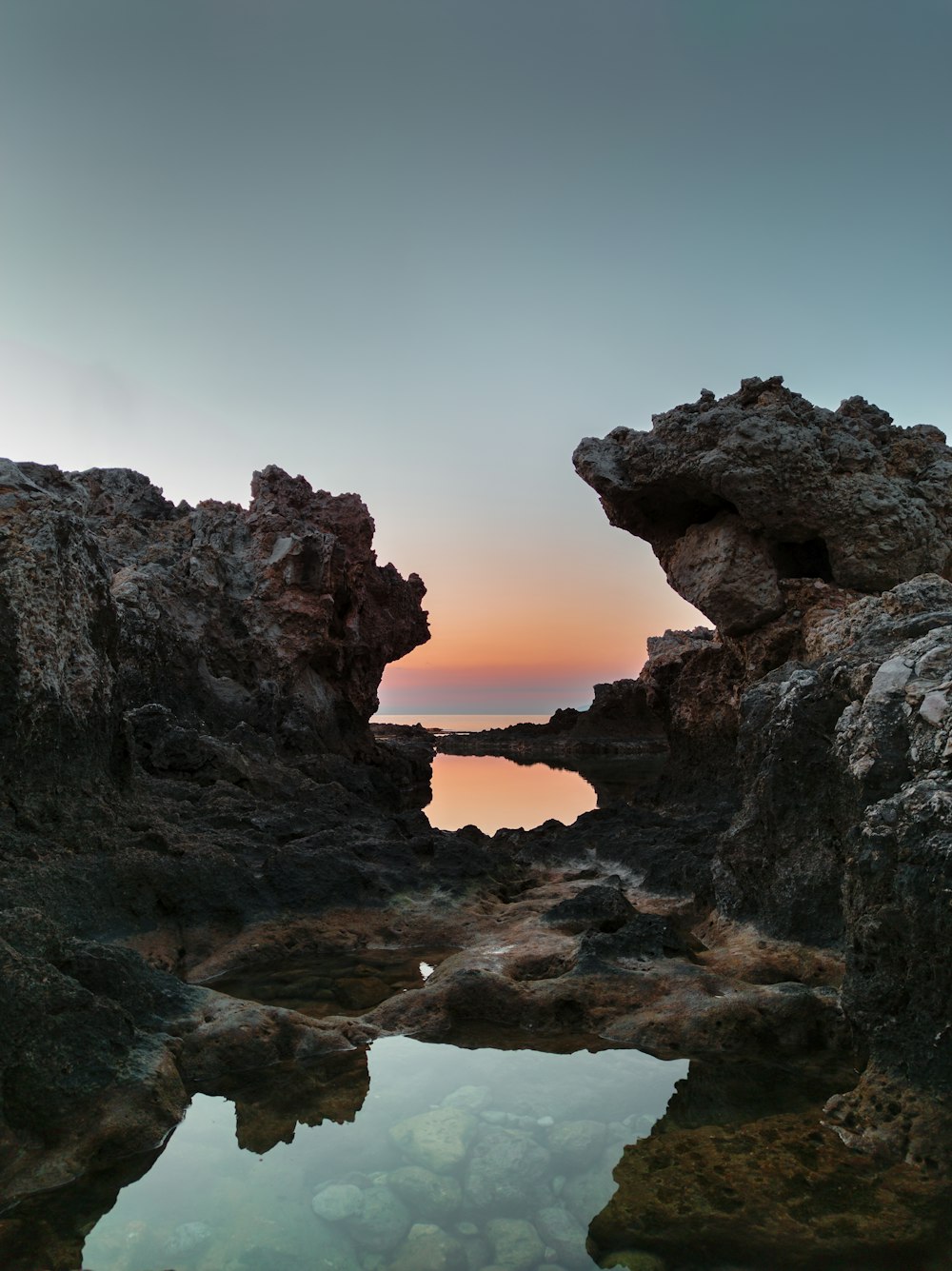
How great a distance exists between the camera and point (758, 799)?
773 centimetres

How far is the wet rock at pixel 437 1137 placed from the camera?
399 centimetres

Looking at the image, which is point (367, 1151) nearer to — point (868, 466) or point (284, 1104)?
point (284, 1104)

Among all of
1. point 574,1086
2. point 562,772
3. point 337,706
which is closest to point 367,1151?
point 574,1086

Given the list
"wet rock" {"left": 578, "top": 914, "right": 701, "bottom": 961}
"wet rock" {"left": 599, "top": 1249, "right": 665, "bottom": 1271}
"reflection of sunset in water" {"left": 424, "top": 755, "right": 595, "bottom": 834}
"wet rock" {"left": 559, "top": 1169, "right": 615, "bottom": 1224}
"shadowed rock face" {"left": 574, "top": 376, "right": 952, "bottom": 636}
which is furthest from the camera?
"reflection of sunset in water" {"left": 424, "top": 755, "right": 595, "bottom": 834}

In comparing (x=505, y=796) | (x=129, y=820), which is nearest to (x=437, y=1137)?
(x=129, y=820)

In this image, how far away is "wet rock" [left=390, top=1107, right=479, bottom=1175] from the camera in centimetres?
A: 399

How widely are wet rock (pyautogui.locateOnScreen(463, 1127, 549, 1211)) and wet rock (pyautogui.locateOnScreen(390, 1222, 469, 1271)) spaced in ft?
0.83

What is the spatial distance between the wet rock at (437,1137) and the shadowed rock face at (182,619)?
4964 millimetres

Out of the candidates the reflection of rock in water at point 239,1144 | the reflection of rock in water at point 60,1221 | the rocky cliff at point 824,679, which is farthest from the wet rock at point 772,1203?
the reflection of rock in water at point 60,1221

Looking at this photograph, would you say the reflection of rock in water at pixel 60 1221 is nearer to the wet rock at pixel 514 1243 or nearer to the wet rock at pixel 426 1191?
the wet rock at pixel 426 1191

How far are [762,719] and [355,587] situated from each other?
18034 millimetres

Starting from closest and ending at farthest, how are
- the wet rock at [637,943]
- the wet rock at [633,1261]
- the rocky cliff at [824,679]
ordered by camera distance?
the wet rock at [633,1261]
the rocky cliff at [824,679]
the wet rock at [637,943]

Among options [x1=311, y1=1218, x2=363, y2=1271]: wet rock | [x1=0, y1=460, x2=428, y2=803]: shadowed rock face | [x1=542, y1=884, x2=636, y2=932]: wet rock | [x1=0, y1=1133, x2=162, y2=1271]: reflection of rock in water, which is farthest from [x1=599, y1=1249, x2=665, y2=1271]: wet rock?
[x1=0, y1=460, x2=428, y2=803]: shadowed rock face

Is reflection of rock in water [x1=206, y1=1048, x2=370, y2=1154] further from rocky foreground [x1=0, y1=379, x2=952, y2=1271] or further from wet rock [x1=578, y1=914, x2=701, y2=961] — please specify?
wet rock [x1=578, y1=914, x2=701, y2=961]
